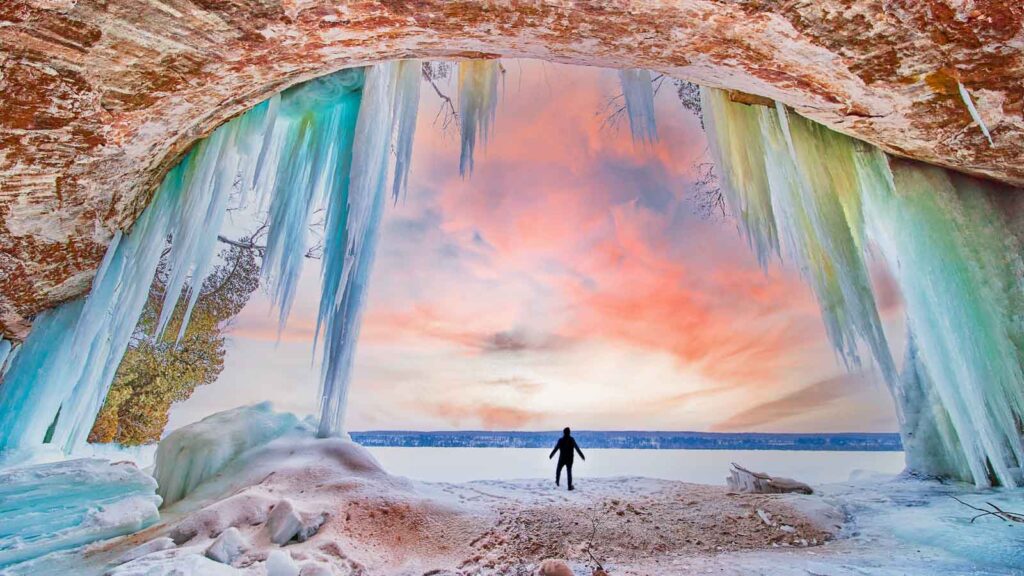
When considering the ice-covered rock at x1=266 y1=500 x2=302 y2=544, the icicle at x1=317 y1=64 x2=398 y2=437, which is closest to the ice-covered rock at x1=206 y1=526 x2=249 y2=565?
the ice-covered rock at x1=266 y1=500 x2=302 y2=544

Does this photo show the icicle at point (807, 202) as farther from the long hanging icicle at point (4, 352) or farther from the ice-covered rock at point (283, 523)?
the long hanging icicle at point (4, 352)

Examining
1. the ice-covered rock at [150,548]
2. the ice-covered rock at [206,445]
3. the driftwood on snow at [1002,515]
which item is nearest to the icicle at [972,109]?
the driftwood on snow at [1002,515]

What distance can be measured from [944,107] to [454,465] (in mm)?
8630

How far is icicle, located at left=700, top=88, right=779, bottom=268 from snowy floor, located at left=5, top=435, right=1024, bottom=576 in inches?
95.7

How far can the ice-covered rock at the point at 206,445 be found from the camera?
4.87 meters

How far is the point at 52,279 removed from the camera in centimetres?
359

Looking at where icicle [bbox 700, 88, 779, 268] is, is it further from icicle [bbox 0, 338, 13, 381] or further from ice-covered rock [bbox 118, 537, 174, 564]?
icicle [bbox 0, 338, 13, 381]

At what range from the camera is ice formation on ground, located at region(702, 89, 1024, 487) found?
10.9 ft

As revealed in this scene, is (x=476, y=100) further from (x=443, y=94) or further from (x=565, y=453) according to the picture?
(x=565, y=453)

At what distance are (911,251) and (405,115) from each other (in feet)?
14.9

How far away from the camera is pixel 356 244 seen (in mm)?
4695

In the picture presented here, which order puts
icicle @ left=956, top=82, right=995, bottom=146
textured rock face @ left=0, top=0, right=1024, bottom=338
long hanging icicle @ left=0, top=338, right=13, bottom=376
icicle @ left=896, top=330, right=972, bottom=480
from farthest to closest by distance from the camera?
icicle @ left=896, top=330, right=972, bottom=480, long hanging icicle @ left=0, top=338, right=13, bottom=376, icicle @ left=956, top=82, right=995, bottom=146, textured rock face @ left=0, top=0, right=1024, bottom=338

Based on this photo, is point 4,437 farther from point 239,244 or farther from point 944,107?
point 944,107

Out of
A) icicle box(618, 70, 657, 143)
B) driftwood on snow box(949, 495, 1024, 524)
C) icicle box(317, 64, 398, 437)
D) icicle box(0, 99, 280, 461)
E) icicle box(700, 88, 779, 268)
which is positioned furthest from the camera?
icicle box(317, 64, 398, 437)
